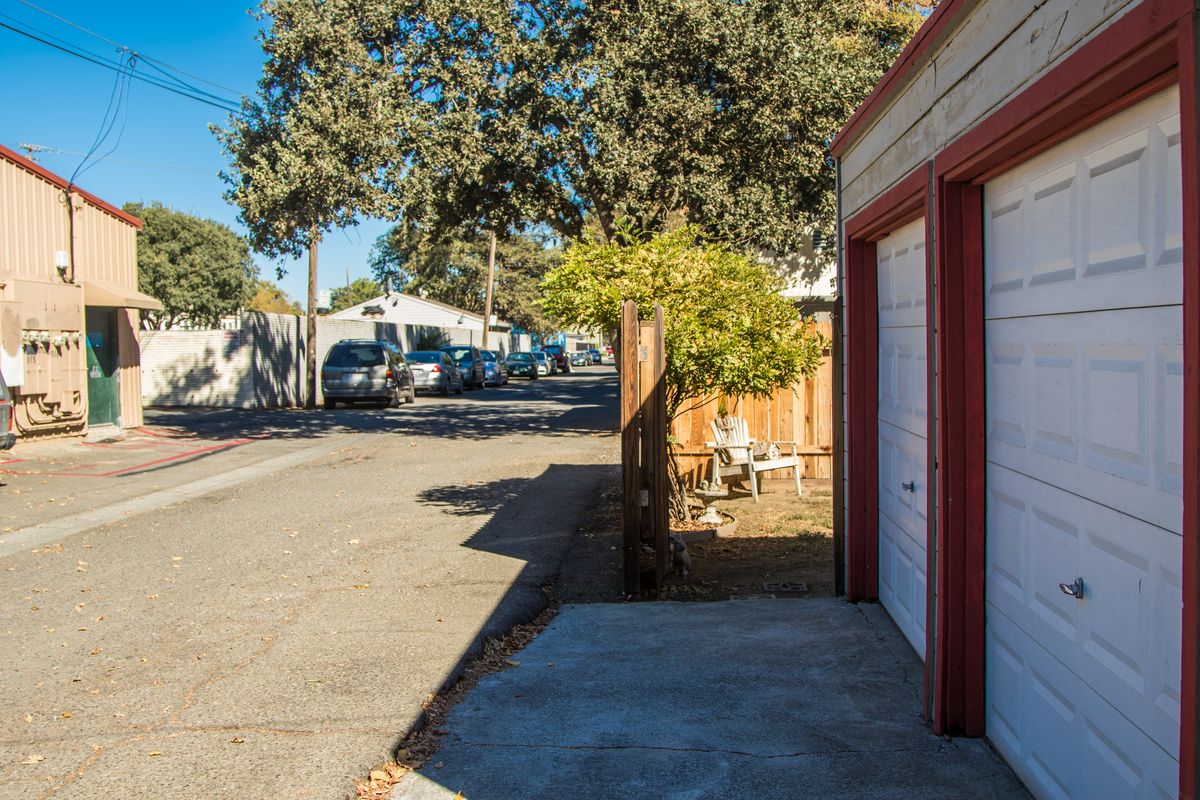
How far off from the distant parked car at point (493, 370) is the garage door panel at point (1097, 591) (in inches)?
1474

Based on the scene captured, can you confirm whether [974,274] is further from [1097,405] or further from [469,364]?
[469,364]

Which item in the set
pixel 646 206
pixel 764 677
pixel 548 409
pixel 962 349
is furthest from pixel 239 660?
pixel 548 409

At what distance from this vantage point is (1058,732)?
10.9ft

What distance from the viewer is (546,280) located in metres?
8.59

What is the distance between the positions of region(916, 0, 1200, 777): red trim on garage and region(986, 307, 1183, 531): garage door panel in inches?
5.3

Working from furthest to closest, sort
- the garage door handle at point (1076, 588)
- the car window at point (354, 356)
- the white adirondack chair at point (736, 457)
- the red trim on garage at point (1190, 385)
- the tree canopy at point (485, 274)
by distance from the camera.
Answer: the tree canopy at point (485, 274) → the car window at point (354, 356) → the white adirondack chair at point (736, 457) → the garage door handle at point (1076, 588) → the red trim on garage at point (1190, 385)

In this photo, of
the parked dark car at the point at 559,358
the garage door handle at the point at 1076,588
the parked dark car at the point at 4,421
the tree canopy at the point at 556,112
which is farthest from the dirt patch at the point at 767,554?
the parked dark car at the point at 559,358

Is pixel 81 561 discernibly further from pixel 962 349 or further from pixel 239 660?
pixel 962 349

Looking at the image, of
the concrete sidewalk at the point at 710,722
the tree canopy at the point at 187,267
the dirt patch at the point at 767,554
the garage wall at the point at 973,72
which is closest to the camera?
the garage wall at the point at 973,72

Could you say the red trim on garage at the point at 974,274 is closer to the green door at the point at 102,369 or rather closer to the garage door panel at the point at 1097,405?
the garage door panel at the point at 1097,405

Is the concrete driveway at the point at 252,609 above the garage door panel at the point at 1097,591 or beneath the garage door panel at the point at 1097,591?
beneath

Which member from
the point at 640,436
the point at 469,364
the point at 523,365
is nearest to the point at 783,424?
the point at 640,436

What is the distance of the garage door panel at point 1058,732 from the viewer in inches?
109

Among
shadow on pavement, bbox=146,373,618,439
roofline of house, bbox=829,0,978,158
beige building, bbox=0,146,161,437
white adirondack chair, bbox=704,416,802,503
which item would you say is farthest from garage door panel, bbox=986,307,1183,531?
shadow on pavement, bbox=146,373,618,439
